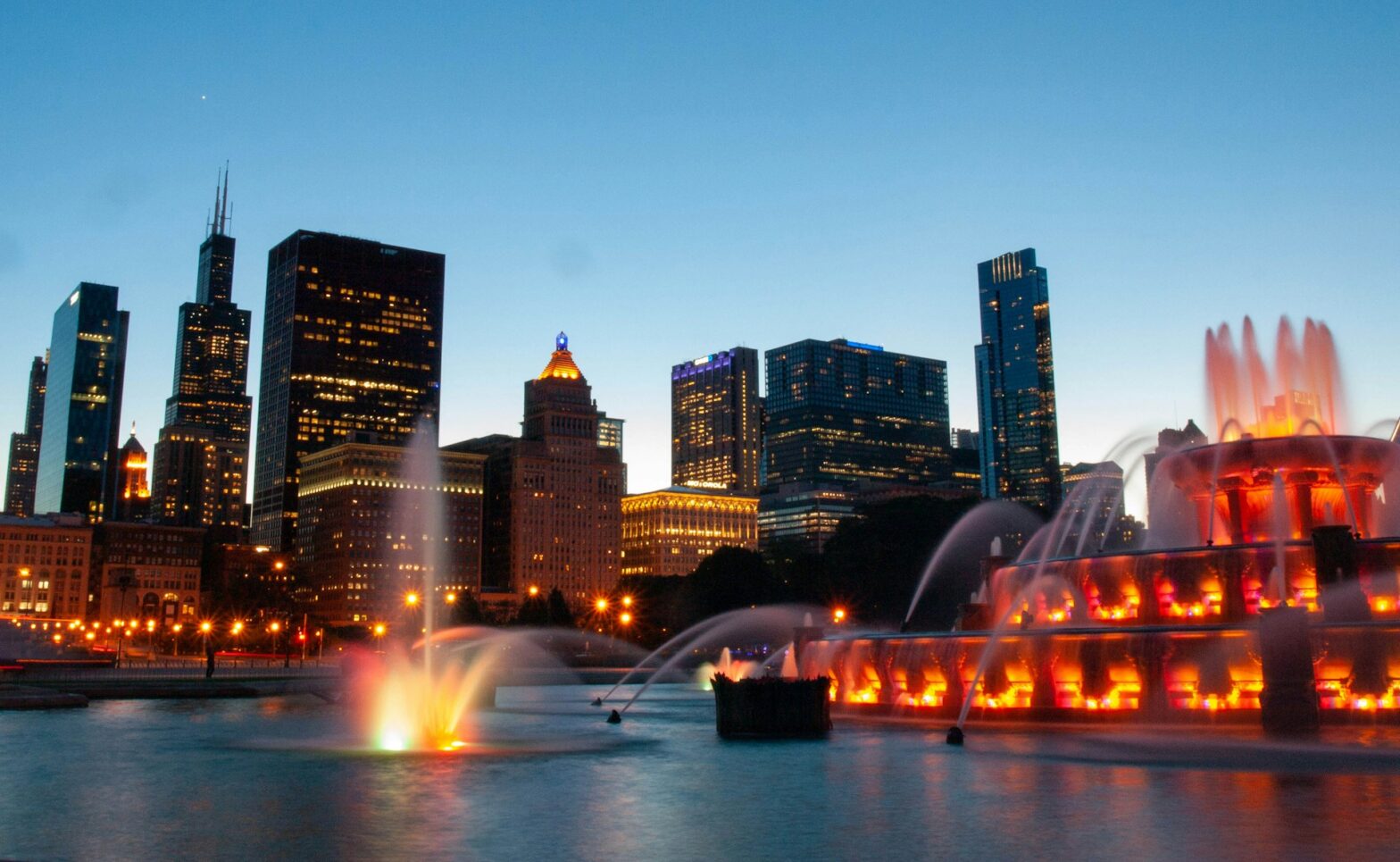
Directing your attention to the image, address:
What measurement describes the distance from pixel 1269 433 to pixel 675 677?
51824 millimetres

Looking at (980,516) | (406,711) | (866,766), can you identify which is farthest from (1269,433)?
(980,516)

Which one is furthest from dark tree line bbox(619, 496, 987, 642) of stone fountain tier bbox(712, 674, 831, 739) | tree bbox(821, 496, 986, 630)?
stone fountain tier bbox(712, 674, 831, 739)

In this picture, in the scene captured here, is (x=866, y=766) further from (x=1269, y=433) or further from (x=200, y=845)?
(x=1269, y=433)

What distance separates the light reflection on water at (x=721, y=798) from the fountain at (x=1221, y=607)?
215 cm

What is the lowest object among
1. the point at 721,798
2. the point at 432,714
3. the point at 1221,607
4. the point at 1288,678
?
the point at 721,798

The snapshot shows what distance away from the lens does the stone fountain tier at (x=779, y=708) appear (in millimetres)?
29641

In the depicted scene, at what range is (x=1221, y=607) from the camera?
35.0 m

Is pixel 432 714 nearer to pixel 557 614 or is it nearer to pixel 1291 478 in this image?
pixel 1291 478

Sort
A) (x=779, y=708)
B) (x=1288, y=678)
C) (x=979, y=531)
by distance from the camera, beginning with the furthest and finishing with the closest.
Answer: (x=979, y=531), (x=779, y=708), (x=1288, y=678)

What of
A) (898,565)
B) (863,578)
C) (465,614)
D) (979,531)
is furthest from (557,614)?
A: (979,531)

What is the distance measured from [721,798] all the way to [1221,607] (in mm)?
21651

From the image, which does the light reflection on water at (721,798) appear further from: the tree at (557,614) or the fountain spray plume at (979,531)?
the tree at (557,614)

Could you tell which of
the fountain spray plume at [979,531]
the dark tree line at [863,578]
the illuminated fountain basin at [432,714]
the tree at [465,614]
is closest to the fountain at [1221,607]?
the illuminated fountain basin at [432,714]

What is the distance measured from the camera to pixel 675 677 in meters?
87.6
